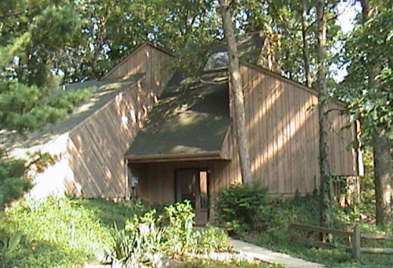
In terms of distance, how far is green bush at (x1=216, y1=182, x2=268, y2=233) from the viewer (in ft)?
41.5

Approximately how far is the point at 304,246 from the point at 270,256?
178 centimetres

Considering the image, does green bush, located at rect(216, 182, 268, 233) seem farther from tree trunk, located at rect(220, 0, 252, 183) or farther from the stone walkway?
the stone walkway

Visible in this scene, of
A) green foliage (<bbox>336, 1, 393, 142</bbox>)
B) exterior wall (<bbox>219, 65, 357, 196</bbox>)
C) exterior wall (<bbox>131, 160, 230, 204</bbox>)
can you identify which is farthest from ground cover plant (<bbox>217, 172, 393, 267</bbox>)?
exterior wall (<bbox>131, 160, 230, 204</bbox>)

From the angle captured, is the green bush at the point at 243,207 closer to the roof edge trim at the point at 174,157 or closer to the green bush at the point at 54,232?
the roof edge trim at the point at 174,157

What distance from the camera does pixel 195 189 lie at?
685 inches

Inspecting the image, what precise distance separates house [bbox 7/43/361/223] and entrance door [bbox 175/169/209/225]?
0.13 feet

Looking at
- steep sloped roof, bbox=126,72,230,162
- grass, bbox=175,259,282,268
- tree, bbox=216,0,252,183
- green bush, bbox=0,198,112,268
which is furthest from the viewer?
steep sloped roof, bbox=126,72,230,162

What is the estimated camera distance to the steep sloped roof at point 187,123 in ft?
52.6

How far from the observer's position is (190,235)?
991 centimetres

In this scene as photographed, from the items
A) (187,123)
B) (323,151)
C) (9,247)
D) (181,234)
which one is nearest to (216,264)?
(181,234)

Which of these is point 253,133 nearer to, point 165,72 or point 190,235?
point 165,72

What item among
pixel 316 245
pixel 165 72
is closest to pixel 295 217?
pixel 316 245

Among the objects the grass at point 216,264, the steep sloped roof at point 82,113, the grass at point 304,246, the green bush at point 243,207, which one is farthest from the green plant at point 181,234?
the steep sloped roof at point 82,113

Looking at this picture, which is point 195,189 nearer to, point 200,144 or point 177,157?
point 177,157
